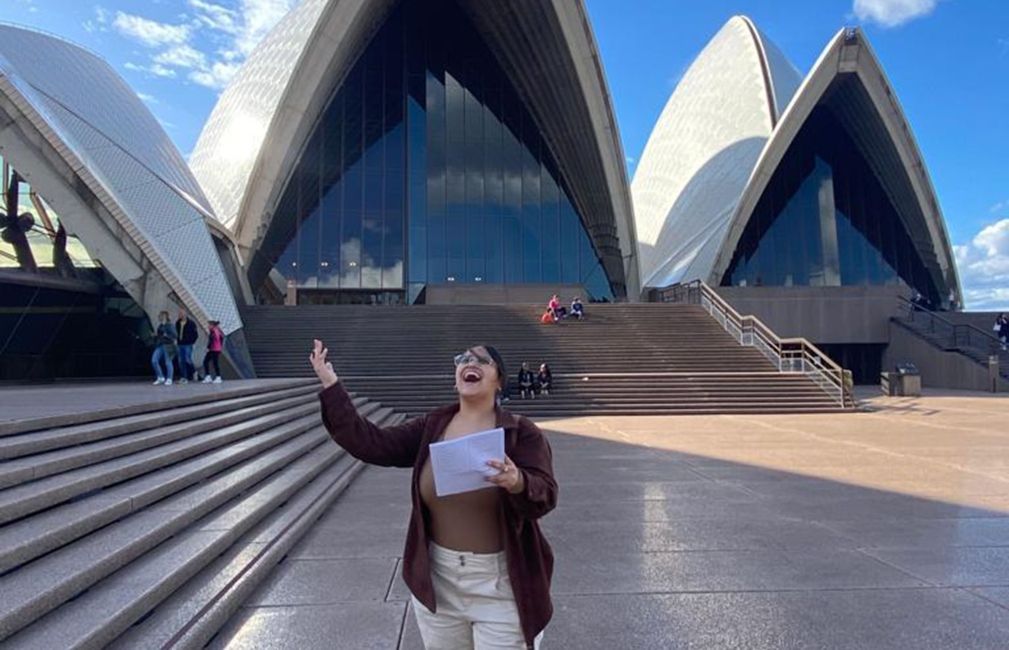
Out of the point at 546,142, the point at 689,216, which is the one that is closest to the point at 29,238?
the point at 546,142

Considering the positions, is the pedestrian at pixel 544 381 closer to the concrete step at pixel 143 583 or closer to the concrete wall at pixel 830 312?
the concrete step at pixel 143 583

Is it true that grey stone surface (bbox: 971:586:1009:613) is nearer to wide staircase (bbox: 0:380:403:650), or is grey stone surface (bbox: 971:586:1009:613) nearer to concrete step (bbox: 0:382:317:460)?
wide staircase (bbox: 0:380:403:650)

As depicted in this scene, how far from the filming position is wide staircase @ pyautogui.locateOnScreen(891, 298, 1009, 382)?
71.2 feet

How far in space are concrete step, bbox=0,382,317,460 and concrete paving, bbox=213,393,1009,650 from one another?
1955 millimetres

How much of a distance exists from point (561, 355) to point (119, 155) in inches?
533

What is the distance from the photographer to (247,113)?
94.2 feet

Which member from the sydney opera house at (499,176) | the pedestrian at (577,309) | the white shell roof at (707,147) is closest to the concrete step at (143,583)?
the sydney opera house at (499,176)

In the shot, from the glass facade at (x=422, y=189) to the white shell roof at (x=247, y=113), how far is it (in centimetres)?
242

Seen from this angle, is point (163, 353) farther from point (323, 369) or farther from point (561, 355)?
point (323, 369)

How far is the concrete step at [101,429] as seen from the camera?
438 cm

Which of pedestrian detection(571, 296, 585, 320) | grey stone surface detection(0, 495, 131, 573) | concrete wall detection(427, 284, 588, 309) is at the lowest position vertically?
grey stone surface detection(0, 495, 131, 573)

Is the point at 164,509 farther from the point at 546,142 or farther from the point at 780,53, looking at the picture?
the point at 780,53

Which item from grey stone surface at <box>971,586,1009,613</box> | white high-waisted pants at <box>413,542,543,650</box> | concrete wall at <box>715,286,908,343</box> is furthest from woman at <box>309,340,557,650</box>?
concrete wall at <box>715,286,908,343</box>

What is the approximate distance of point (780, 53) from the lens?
3944cm
